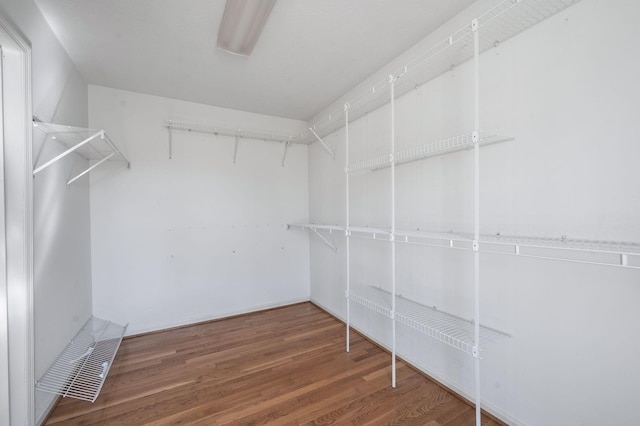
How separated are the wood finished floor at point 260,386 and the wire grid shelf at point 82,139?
1.78m

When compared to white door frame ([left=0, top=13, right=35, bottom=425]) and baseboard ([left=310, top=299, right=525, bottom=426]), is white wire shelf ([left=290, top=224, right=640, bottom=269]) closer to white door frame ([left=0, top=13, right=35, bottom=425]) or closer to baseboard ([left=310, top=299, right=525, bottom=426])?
baseboard ([left=310, top=299, right=525, bottom=426])

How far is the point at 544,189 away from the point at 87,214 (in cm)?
360

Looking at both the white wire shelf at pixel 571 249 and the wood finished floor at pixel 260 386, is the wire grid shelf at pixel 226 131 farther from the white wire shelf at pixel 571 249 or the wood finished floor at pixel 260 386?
the white wire shelf at pixel 571 249

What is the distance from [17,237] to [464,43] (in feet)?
9.18

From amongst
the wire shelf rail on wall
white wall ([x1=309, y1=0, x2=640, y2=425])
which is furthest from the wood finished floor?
the wire shelf rail on wall

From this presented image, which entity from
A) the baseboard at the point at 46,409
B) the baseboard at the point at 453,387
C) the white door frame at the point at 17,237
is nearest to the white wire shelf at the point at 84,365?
the baseboard at the point at 46,409

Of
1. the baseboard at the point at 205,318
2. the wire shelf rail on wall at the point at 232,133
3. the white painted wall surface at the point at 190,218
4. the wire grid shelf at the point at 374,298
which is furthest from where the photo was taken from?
the wire shelf rail on wall at the point at 232,133

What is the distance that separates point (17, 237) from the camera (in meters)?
1.41

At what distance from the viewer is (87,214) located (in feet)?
8.25

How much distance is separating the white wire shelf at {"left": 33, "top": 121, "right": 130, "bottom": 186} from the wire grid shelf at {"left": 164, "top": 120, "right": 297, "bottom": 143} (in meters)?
0.65

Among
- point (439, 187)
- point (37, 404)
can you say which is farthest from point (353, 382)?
point (37, 404)

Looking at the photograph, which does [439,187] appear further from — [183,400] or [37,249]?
[37,249]

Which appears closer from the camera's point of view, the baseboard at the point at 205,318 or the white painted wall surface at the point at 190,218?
the white painted wall surface at the point at 190,218

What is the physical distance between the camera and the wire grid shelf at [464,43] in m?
1.28
